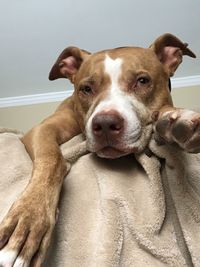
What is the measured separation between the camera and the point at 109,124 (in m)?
1.22

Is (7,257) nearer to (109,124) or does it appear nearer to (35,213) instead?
(35,213)

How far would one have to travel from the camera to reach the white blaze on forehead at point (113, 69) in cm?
149

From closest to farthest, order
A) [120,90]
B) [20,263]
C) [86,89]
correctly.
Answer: [20,263] → [120,90] → [86,89]

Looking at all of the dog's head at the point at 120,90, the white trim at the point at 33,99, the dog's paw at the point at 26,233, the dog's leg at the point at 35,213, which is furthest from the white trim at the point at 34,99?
the dog's paw at the point at 26,233

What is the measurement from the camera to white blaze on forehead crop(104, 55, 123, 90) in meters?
1.49

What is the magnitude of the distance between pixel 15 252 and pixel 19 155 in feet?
1.51

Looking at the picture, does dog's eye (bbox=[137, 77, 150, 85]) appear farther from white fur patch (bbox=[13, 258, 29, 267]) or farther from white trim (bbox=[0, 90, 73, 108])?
white trim (bbox=[0, 90, 73, 108])

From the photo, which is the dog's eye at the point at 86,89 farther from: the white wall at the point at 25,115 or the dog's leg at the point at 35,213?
the white wall at the point at 25,115

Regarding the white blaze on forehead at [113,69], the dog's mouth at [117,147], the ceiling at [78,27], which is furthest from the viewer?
the ceiling at [78,27]

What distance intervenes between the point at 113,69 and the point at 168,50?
1.20 ft

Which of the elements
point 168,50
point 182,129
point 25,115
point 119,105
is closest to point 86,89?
point 119,105

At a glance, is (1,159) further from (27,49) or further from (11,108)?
(11,108)

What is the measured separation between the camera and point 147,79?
1.53 metres

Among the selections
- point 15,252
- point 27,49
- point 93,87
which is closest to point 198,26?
point 27,49
